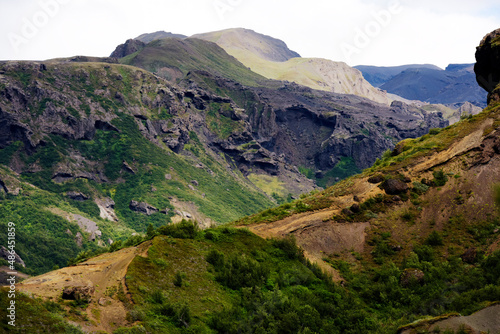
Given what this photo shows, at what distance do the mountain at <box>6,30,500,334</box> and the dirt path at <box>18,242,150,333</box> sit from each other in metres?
0.09

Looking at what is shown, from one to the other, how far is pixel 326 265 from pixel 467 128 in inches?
1227

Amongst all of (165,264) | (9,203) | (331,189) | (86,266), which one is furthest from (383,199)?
(9,203)

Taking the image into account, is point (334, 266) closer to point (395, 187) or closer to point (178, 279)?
point (395, 187)

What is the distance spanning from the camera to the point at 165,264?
115ft

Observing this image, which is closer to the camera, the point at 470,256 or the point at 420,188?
the point at 470,256

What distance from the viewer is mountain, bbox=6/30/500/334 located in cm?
2830

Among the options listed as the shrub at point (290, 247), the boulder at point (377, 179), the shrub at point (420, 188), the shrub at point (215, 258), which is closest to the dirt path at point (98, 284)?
the shrub at point (215, 258)

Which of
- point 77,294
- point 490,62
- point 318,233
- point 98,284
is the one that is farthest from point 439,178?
point 77,294

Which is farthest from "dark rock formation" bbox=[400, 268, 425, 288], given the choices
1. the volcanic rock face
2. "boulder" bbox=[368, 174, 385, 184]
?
the volcanic rock face

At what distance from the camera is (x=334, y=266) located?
43.6m

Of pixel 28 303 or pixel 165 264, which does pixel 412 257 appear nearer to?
pixel 165 264

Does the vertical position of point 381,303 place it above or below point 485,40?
below

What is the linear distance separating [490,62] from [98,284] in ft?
223

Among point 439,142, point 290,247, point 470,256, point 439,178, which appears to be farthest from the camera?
point 439,142
